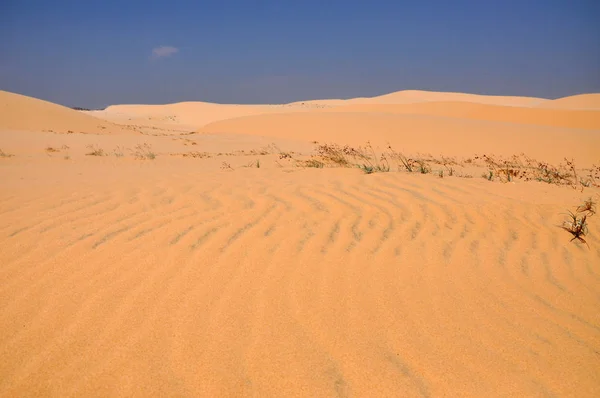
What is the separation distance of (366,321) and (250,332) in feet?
1.96

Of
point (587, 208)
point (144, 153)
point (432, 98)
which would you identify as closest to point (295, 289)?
point (587, 208)

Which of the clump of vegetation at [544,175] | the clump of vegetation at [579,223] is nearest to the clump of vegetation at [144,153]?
the clump of vegetation at [544,175]

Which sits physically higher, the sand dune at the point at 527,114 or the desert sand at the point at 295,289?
the sand dune at the point at 527,114

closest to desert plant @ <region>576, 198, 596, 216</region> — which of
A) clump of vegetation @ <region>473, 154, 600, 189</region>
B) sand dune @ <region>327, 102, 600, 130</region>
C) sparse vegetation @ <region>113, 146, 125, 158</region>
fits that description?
clump of vegetation @ <region>473, 154, 600, 189</region>

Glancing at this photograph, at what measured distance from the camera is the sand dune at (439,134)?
14008 mm

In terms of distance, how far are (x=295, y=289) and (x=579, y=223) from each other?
109 inches

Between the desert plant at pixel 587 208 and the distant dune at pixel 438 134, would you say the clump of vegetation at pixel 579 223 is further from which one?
the distant dune at pixel 438 134

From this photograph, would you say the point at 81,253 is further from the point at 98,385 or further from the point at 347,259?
the point at 347,259

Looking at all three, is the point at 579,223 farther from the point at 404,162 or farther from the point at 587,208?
the point at 404,162

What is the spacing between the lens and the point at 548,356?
2086 mm

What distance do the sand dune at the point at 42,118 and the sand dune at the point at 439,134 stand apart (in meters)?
8.07

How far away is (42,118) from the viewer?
21859 mm

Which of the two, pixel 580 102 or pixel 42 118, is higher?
pixel 580 102

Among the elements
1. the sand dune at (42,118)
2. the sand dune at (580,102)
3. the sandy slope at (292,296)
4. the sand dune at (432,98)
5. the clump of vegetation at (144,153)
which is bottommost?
the sandy slope at (292,296)
